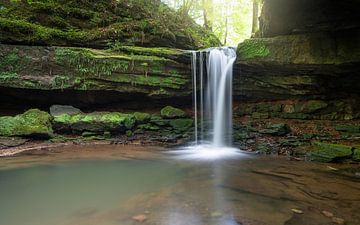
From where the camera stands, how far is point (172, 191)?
5031mm

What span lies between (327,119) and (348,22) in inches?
144

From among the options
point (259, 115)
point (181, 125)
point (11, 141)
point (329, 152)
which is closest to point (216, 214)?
point (329, 152)

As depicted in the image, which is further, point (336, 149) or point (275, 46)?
point (275, 46)

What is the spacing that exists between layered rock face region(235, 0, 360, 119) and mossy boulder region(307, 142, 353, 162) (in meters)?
2.35

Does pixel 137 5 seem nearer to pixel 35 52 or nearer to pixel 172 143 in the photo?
pixel 35 52

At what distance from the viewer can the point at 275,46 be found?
29.5 ft

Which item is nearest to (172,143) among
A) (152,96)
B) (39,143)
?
(152,96)

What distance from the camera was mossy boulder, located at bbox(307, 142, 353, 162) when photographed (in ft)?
24.4

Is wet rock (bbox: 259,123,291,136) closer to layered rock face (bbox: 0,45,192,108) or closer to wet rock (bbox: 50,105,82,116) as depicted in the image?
layered rock face (bbox: 0,45,192,108)

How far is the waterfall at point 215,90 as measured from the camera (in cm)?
1045

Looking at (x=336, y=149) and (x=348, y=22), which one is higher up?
(x=348, y=22)

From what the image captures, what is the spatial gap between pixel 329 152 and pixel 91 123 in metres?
7.25

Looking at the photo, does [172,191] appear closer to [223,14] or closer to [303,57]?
[303,57]

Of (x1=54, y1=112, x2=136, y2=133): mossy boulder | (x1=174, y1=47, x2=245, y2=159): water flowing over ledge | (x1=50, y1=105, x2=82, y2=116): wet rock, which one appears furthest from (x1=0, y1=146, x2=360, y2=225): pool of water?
(x1=50, y1=105, x2=82, y2=116): wet rock
